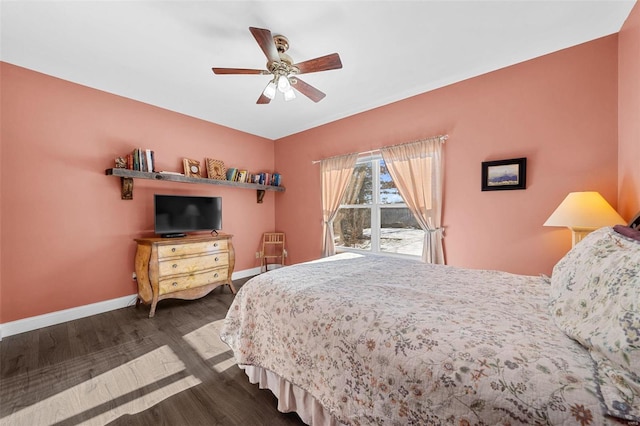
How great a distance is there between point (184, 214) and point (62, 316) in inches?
61.3

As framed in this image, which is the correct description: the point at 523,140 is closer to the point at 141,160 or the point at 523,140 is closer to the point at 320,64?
the point at 320,64

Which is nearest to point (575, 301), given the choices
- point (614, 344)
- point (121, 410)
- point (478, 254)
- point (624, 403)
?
point (614, 344)

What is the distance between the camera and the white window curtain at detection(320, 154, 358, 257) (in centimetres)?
355

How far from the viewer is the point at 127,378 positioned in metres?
1.72

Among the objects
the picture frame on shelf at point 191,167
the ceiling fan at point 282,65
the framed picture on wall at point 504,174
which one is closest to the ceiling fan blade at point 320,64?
the ceiling fan at point 282,65

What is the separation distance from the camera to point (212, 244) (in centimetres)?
323

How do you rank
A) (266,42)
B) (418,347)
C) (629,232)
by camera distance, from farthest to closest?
(266,42) < (629,232) < (418,347)

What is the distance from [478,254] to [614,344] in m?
2.07

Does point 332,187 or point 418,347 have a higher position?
point 332,187

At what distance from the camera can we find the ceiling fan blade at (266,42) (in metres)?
1.58

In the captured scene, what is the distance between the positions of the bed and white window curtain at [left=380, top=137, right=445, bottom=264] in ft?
3.72

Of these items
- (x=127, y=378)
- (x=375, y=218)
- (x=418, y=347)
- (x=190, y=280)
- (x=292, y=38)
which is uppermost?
(x=292, y=38)

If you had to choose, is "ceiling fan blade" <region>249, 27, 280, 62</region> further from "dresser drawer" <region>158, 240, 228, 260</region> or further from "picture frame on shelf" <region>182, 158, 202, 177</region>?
"dresser drawer" <region>158, 240, 228, 260</region>

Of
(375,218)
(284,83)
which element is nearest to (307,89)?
(284,83)
